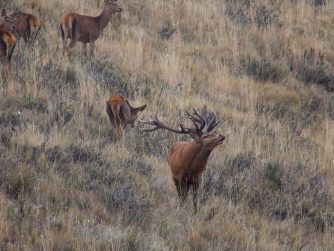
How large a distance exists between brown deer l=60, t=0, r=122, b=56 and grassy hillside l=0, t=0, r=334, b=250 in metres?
0.23

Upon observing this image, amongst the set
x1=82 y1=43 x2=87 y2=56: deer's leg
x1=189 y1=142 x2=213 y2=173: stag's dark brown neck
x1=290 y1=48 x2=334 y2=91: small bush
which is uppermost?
x1=189 y1=142 x2=213 y2=173: stag's dark brown neck

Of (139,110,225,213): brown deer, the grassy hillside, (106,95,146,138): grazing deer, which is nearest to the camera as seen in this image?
the grassy hillside

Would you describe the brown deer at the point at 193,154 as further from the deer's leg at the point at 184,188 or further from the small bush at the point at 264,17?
the small bush at the point at 264,17

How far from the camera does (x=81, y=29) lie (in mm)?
12094

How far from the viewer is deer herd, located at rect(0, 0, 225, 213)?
7.45m

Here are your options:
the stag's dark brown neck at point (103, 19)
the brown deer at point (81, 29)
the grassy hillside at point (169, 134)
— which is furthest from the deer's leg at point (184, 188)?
the stag's dark brown neck at point (103, 19)

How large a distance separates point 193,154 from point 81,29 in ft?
16.8

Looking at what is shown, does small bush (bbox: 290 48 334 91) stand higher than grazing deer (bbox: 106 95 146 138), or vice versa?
grazing deer (bbox: 106 95 146 138)

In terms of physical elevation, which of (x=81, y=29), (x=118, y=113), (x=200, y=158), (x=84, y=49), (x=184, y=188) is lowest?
(x=184, y=188)

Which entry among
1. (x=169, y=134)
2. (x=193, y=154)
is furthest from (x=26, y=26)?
(x=193, y=154)

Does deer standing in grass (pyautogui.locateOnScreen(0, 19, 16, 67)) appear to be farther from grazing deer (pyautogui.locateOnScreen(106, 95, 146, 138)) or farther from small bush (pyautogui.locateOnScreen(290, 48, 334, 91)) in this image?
small bush (pyautogui.locateOnScreen(290, 48, 334, 91))

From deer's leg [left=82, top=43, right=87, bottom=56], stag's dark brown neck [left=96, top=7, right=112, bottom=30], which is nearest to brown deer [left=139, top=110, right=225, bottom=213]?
deer's leg [left=82, top=43, right=87, bottom=56]

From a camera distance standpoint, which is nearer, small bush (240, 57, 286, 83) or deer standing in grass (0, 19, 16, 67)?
deer standing in grass (0, 19, 16, 67)

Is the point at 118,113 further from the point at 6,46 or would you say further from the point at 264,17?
the point at 264,17
